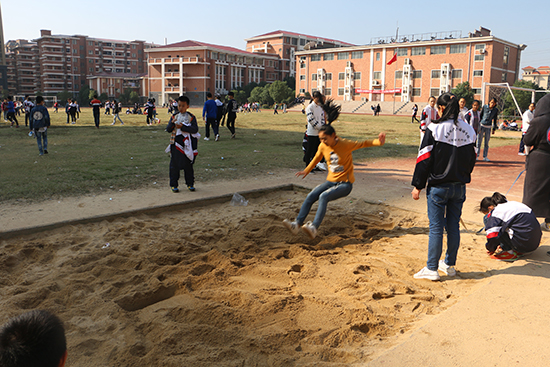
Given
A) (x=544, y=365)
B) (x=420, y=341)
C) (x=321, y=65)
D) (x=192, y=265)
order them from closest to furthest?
(x=544, y=365), (x=420, y=341), (x=192, y=265), (x=321, y=65)

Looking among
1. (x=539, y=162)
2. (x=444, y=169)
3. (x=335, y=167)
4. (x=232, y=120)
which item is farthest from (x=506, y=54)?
(x=444, y=169)

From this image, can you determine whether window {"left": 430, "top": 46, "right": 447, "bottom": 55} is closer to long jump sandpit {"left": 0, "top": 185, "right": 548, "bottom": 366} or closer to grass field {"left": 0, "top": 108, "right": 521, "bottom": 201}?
grass field {"left": 0, "top": 108, "right": 521, "bottom": 201}

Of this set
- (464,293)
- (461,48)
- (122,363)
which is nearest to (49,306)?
(122,363)

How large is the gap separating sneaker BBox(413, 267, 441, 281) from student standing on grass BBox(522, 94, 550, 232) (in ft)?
7.30

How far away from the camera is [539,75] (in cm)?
14675

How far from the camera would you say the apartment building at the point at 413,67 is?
2815 inches

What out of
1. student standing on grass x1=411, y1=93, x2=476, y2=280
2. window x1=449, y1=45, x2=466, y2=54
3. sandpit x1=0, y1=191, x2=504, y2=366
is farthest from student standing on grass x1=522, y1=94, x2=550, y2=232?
window x1=449, y1=45, x2=466, y2=54

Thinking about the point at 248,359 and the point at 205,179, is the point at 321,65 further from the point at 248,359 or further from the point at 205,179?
the point at 248,359

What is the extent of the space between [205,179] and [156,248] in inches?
173

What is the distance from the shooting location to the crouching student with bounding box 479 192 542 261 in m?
4.93

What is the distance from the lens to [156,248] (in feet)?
17.5

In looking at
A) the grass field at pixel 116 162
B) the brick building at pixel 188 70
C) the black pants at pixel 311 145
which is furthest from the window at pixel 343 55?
the black pants at pixel 311 145

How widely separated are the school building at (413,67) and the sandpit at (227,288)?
217 feet

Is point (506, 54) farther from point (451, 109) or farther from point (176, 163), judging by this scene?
point (451, 109)
